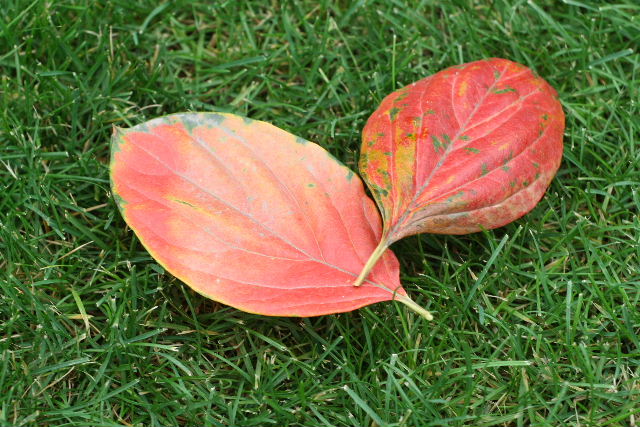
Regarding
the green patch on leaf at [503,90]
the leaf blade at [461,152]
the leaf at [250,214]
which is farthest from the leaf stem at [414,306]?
the green patch on leaf at [503,90]

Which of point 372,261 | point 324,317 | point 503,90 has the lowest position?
point 324,317

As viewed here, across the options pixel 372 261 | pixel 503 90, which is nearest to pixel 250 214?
pixel 372 261

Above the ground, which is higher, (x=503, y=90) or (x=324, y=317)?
(x=503, y=90)

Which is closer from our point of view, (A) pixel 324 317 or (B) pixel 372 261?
(B) pixel 372 261

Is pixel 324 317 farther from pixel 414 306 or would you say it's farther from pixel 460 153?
pixel 460 153

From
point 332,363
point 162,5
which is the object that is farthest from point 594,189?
point 162,5

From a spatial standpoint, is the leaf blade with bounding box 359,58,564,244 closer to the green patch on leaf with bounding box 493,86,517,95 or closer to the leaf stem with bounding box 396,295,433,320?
the green patch on leaf with bounding box 493,86,517,95

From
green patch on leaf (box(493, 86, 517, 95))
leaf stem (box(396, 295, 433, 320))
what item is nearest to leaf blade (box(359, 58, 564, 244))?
green patch on leaf (box(493, 86, 517, 95))

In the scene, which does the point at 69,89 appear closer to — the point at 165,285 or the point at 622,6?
the point at 165,285
